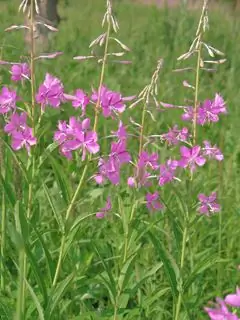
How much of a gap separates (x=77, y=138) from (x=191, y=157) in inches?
14.1

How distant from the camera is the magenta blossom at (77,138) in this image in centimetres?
169

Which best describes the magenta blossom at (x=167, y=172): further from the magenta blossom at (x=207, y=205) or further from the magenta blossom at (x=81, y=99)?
the magenta blossom at (x=81, y=99)

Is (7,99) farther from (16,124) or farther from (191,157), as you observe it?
(191,157)

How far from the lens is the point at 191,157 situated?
1891 millimetres

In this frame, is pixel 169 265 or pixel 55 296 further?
pixel 169 265

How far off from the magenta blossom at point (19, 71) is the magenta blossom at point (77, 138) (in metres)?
0.23

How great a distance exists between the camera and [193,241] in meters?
2.94

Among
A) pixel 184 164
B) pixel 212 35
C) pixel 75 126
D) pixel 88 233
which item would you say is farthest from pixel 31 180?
pixel 212 35

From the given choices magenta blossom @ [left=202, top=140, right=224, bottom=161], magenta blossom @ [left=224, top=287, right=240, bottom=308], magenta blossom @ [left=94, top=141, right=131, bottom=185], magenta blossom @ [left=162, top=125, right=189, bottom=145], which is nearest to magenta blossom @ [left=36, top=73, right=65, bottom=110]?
magenta blossom @ [left=94, top=141, right=131, bottom=185]

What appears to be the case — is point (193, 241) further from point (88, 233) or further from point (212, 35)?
point (212, 35)

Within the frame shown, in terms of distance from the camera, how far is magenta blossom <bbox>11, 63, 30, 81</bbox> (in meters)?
1.87

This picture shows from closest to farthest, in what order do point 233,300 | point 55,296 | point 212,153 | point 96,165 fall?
point 233,300, point 55,296, point 96,165, point 212,153

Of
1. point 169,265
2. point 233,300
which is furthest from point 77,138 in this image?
point 233,300

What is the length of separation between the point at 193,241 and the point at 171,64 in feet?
12.2
